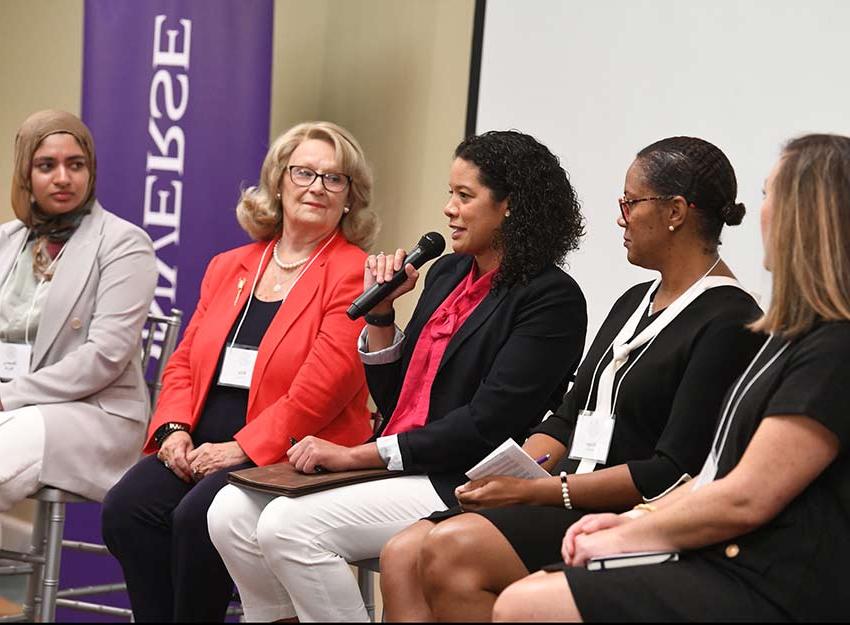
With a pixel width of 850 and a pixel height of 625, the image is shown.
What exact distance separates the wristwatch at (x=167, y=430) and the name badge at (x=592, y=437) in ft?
3.92

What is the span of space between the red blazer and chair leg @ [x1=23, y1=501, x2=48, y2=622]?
24.8 inches

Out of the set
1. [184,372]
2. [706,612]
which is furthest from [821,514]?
[184,372]

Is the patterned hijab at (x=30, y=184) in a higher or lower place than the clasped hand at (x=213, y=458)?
higher

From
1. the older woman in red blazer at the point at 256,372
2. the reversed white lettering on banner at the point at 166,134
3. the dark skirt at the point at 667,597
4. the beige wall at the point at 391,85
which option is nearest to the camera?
the dark skirt at the point at 667,597

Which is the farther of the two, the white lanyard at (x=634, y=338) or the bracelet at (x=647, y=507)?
the white lanyard at (x=634, y=338)

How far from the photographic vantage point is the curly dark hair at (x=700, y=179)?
2.56 metres

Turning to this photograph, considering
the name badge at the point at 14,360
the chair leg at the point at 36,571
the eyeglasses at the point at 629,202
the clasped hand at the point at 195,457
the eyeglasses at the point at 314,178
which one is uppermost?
the eyeglasses at the point at 629,202

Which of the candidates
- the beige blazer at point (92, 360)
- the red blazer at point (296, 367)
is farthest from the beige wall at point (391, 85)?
the beige blazer at point (92, 360)

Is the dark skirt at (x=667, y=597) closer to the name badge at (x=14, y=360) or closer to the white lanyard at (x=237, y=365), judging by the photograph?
the white lanyard at (x=237, y=365)

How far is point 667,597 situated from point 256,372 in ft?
5.37

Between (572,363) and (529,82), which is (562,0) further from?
(572,363)

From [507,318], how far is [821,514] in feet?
3.42

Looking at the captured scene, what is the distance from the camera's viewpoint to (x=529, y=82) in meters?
4.01

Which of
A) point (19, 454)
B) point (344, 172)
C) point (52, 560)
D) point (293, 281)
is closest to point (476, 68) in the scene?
point (344, 172)
